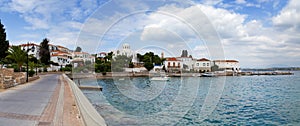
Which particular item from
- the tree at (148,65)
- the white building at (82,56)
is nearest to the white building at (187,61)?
the tree at (148,65)

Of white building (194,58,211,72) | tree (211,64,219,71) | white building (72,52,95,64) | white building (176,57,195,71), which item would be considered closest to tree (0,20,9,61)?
white building (72,52,95,64)

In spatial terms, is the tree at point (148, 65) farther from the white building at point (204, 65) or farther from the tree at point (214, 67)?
the tree at point (214, 67)

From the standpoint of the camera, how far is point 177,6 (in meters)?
15.8

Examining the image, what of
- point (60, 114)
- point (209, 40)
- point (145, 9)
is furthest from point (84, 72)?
point (60, 114)

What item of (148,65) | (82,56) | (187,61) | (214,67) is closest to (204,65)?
(214,67)

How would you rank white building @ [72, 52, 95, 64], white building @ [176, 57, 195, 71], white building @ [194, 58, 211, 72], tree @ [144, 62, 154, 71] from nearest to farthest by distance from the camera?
white building @ [72, 52, 95, 64] < white building @ [176, 57, 195, 71] < tree @ [144, 62, 154, 71] < white building @ [194, 58, 211, 72]

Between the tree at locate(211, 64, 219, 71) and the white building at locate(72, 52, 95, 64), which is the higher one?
the white building at locate(72, 52, 95, 64)

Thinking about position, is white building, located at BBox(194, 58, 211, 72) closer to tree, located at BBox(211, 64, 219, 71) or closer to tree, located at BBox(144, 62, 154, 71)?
tree, located at BBox(211, 64, 219, 71)

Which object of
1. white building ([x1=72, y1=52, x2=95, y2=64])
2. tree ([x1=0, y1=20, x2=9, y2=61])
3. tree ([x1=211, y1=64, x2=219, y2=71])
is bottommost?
tree ([x1=211, y1=64, x2=219, y2=71])

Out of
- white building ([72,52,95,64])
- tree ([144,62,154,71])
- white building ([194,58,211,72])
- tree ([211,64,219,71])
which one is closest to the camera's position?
white building ([72,52,95,64])

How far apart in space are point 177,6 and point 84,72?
4512cm

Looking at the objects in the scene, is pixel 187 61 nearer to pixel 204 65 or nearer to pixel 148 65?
pixel 148 65

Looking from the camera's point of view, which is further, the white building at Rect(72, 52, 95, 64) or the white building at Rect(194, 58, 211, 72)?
the white building at Rect(194, 58, 211, 72)

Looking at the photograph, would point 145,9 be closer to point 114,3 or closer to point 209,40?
point 114,3
